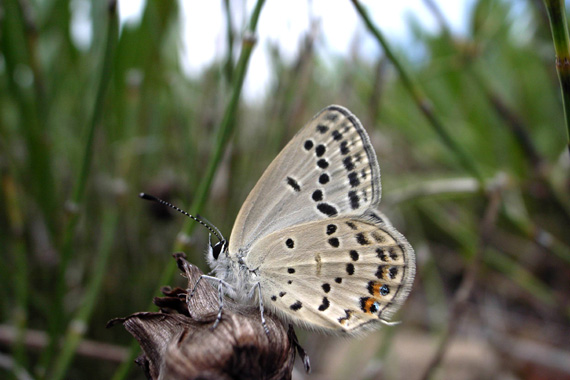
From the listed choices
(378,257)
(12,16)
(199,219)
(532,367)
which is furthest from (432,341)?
(12,16)

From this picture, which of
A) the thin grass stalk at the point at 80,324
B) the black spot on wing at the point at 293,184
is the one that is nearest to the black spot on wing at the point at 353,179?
the black spot on wing at the point at 293,184

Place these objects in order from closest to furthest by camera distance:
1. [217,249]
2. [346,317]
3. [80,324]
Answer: [346,317], [217,249], [80,324]

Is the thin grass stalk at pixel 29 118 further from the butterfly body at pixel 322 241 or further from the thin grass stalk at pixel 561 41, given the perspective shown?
the thin grass stalk at pixel 561 41

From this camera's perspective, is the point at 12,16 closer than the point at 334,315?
No

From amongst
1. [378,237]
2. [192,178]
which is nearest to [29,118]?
[192,178]

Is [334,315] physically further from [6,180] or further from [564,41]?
[6,180]

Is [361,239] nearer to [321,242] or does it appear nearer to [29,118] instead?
[321,242]

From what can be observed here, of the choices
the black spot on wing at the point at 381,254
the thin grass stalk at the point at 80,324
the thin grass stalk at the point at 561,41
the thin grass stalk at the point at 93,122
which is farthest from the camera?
the thin grass stalk at the point at 80,324
